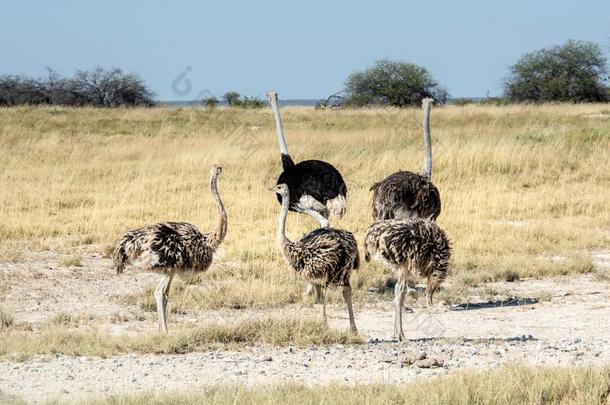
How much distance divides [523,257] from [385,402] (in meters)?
5.95

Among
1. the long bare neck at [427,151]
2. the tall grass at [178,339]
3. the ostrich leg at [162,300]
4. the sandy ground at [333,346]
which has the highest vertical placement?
the long bare neck at [427,151]

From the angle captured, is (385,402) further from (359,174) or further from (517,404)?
(359,174)

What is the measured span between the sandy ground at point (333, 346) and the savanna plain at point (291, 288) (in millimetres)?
24

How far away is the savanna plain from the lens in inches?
249

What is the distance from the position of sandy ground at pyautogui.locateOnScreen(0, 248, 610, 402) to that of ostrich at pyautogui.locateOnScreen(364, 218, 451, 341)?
1.37 ft

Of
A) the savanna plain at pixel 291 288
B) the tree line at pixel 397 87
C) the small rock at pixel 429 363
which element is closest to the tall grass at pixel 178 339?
the savanna plain at pixel 291 288

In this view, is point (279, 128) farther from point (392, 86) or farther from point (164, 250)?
point (392, 86)

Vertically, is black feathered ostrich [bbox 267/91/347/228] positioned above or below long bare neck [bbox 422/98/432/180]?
Result: below

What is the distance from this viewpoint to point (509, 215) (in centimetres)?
1395

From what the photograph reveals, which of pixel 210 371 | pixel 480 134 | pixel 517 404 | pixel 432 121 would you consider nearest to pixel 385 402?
pixel 517 404

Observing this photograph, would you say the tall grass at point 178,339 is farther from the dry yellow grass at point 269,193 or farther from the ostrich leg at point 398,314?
the dry yellow grass at point 269,193

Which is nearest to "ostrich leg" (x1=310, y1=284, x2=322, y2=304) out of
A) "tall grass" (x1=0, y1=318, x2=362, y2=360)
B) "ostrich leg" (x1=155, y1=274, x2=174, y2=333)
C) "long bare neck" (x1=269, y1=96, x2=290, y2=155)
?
"tall grass" (x1=0, y1=318, x2=362, y2=360)

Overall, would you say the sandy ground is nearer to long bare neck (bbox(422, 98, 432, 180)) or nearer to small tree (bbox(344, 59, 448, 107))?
long bare neck (bbox(422, 98, 432, 180))

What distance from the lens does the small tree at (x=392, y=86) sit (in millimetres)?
Result: 49656
